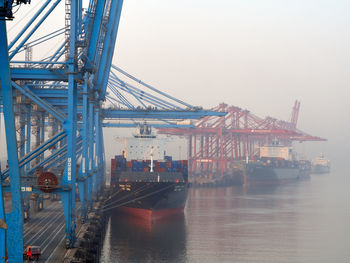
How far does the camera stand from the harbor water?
3328 cm

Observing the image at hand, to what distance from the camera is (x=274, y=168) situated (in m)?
119

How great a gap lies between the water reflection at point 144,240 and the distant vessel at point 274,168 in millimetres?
68813

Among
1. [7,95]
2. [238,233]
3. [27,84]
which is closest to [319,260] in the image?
[238,233]

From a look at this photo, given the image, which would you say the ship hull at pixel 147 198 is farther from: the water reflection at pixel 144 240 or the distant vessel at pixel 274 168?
the distant vessel at pixel 274 168

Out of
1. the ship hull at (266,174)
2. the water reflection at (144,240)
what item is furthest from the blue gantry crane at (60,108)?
the ship hull at (266,174)

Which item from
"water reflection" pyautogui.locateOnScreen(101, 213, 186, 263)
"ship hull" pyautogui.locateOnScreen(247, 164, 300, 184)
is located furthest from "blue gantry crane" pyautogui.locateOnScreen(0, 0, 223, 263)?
"ship hull" pyautogui.locateOnScreen(247, 164, 300, 184)

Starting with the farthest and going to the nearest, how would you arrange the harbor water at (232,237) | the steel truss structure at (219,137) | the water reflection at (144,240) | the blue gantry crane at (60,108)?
the steel truss structure at (219,137)
the harbor water at (232,237)
the water reflection at (144,240)
the blue gantry crane at (60,108)

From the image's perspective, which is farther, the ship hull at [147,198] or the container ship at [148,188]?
the container ship at [148,188]

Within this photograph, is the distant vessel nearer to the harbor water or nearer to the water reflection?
the harbor water

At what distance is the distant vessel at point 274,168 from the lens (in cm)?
11475

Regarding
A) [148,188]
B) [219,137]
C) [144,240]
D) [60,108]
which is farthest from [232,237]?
[219,137]

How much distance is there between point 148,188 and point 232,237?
879cm

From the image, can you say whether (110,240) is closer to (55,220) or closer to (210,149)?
(55,220)

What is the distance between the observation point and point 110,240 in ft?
121
